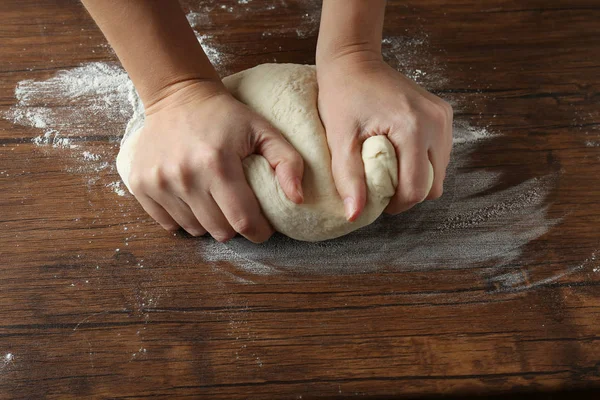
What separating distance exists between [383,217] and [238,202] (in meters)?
0.31

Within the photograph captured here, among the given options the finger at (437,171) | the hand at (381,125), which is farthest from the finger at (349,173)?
the finger at (437,171)

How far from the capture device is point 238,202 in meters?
0.97

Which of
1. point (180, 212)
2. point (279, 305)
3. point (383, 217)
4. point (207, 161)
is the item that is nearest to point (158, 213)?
point (180, 212)

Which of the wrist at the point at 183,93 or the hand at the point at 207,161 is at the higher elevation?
the wrist at the point at 183,93

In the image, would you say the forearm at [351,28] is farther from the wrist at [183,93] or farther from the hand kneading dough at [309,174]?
the wrist at [183,93]

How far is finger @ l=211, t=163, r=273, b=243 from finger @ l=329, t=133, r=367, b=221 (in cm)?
15

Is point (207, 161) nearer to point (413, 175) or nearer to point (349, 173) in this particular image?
point (349, 173)

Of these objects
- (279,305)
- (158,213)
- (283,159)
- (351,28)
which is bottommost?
(279,305)

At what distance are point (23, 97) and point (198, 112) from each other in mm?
547

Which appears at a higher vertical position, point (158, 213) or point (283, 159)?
point (283, 159)

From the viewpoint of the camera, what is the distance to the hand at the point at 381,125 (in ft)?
3.21

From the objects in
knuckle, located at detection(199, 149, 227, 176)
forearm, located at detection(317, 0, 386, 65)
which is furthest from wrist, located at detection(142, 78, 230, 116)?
forearm, located at detection(317, 0, 386, 65)

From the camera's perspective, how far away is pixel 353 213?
0.95 m

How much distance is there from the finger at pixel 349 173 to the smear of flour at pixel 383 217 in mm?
144
